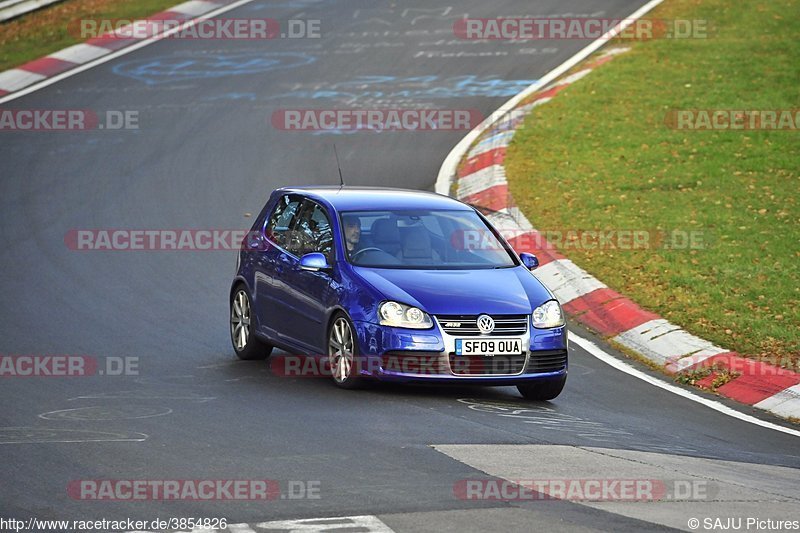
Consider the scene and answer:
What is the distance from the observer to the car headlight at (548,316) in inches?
446

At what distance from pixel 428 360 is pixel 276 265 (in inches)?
88.9

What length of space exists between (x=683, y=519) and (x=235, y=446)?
120 inches

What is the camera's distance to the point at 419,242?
1216 cm

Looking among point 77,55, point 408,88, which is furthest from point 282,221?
point 77,55

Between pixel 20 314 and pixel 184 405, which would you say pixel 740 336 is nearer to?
pixel 184 405

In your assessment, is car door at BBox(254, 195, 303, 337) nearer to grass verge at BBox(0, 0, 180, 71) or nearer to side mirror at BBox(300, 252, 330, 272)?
side mirror at BBox(300, 252, 330, 272)

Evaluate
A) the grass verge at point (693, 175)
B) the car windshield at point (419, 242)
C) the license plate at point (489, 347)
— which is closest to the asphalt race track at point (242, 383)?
the license plate at point (489, 347)

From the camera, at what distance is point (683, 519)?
7547 millimetres

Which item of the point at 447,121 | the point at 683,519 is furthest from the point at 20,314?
the point at 447,121

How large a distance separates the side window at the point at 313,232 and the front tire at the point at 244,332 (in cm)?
84

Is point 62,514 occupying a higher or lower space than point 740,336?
higher

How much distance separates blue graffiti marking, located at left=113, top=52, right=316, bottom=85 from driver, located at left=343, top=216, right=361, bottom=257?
573 inches

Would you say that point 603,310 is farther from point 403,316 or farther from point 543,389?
point 403,316

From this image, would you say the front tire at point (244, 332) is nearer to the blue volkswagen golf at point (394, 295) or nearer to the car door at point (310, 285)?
the blue volkswagen golf at point (394, 295)
